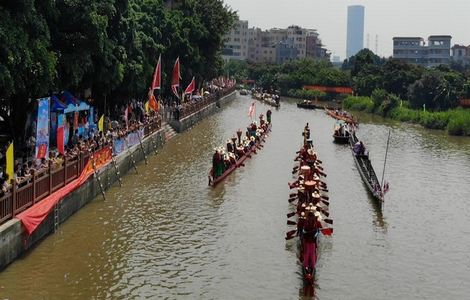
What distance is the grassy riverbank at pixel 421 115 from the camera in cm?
5631

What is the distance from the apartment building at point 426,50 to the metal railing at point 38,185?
15033cm

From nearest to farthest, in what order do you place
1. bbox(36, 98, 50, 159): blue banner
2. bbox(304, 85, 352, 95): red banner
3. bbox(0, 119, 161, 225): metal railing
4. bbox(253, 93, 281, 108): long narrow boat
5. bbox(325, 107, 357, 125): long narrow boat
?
1. bbox(0, 119, 161, 225): metal railing
2. bbox(36, 98, 50, 159): blue banner
3. bbox(325, 107, 357, 125): long narrow boat
4. bbox(253, 93, 281, 108): long narrow boat
5. bbox(304, 85, 352, 95): red banner

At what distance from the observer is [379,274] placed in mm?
18453

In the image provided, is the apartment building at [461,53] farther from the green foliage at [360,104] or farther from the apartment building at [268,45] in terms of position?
the green foliage at [360,104]

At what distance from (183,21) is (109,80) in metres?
28.1

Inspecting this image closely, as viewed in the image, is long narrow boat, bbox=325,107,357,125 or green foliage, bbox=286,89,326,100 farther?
green foliage, bbox=286,89,326,100

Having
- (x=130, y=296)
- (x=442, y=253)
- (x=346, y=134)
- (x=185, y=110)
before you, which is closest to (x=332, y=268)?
(x=442, y=253)

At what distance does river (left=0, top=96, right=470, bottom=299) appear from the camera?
55.2ft

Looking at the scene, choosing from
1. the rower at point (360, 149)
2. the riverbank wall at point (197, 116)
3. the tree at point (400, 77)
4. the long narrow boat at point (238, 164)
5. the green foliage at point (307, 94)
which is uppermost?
the tree at point (400, 77)

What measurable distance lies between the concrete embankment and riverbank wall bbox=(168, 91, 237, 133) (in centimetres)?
575

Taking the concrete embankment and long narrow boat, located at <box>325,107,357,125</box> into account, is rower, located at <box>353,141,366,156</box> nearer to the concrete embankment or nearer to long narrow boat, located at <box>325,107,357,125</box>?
the concrete embankment

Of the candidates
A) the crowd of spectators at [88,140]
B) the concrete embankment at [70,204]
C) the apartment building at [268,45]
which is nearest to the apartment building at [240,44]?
the apartment building at [268,45]

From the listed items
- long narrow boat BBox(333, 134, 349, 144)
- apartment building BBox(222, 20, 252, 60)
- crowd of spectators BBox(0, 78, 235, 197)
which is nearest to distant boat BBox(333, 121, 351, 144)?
long narrow boat BBox(333, 134, 349, 144)

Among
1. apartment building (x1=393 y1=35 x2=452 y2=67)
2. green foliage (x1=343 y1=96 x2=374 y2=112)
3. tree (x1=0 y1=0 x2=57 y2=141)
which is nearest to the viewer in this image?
tree (x1=0 y1=0 x2=57 y2=141)
